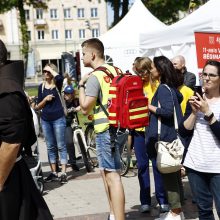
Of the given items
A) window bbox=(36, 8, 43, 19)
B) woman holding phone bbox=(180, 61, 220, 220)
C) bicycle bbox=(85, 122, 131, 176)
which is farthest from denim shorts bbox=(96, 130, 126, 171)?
window bbox=(36, 8, 43, 19)

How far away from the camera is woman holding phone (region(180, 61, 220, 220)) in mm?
3977

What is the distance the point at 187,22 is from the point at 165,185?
4812mm

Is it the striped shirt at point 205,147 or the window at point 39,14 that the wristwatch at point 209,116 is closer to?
the striped shirt at point 205,147

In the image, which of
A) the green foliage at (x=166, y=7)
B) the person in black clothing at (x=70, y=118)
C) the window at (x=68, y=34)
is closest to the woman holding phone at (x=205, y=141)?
the person in black clothing at (x=70, y=118)

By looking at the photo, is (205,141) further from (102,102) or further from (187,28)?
(187,28)

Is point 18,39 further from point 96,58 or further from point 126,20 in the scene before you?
point 96,58

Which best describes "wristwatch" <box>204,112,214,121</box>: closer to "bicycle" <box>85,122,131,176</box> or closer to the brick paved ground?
the brick paved ground

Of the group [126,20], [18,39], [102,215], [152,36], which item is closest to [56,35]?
[18,39]

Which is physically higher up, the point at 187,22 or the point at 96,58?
the point at 187,22

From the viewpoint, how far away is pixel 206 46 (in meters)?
5.91

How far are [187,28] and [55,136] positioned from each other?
11.3 feet

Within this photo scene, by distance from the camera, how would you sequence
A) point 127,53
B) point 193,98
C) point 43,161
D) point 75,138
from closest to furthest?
1. point 193,98
2. point 75,138
3. point 43,161
4. point 127,53

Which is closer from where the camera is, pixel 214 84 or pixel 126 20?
pixel 214 84

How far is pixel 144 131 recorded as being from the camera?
6.29 metres
